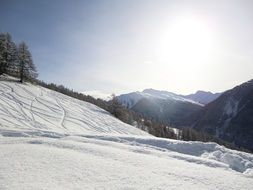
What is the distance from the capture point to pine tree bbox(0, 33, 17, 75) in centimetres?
7806

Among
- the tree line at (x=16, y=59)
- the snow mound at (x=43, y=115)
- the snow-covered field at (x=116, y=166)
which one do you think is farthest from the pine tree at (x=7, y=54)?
the snow-covered field at (x=116, y=166)

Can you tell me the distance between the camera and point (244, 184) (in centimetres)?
1107

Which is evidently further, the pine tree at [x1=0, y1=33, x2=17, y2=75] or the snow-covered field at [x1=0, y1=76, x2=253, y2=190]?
the pine tree at [x1=0, y1=33, x2=17, y2=75]

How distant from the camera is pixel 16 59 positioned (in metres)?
79.9

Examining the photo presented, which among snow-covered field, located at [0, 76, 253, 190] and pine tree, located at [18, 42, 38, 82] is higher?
pine tree, located at [18, 42, 38, 82]

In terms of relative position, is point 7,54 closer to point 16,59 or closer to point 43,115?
point 16,59

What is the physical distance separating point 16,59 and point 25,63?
3.99 meters

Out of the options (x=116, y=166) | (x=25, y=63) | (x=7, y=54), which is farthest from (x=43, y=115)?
(x=116, y=166)

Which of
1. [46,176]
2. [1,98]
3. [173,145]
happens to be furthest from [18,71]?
[46,176]

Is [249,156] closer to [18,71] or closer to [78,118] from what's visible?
[78,118]

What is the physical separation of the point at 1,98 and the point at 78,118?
1688cm

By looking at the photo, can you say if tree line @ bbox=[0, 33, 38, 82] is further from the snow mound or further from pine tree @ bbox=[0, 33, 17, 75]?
the snow mound

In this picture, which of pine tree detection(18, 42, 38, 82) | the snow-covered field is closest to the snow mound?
pine tree detection(18, 42, 38, 82)

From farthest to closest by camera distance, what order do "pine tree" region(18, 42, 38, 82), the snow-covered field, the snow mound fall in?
"pine tree" region(18, 42, 38, 82) < the snow mound < the snow-covered field
